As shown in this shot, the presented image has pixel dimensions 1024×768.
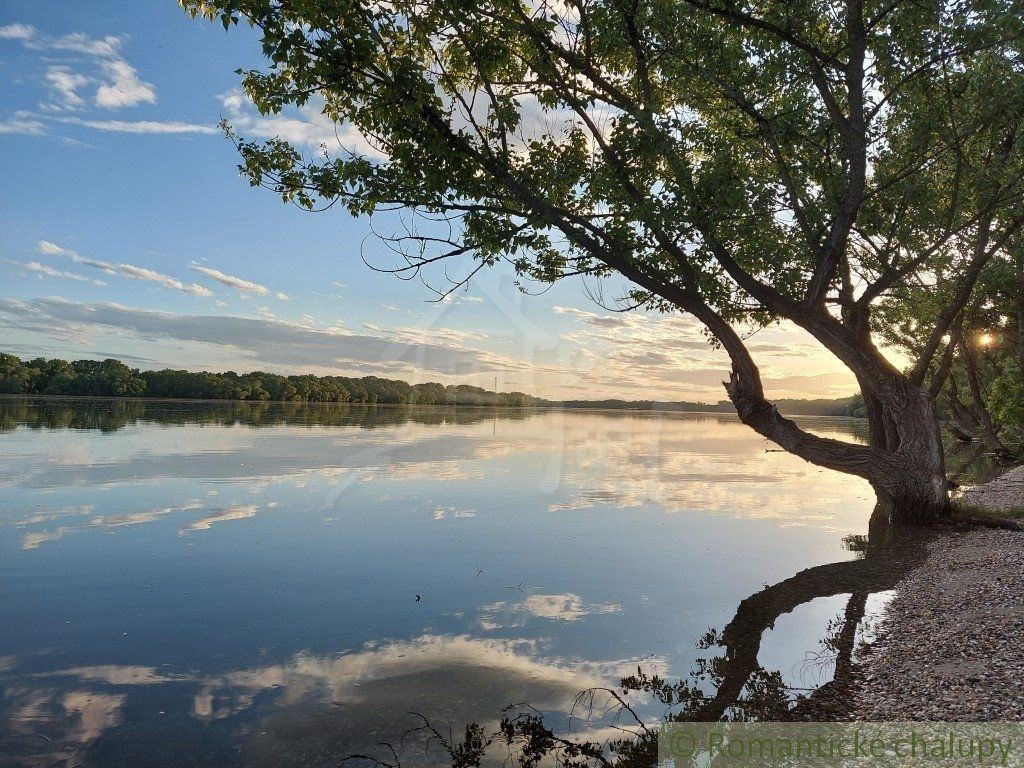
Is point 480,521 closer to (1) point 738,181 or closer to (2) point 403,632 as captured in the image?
(2) point 403,632

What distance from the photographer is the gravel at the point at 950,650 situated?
7.39m

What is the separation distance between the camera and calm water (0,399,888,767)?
8070 mm

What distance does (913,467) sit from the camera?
64.2 ft

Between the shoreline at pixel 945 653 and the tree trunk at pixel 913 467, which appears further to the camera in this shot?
the tree trunk at pixel 913 467

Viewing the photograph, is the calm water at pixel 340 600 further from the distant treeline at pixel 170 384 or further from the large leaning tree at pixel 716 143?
the distant treeline at pixel 170 384

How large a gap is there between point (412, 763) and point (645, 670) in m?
4.19

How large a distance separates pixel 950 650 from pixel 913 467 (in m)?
12.0

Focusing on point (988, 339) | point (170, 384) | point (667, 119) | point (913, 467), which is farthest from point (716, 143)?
point (170, 384)

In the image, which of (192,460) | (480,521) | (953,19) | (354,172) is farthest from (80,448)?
(953,19)

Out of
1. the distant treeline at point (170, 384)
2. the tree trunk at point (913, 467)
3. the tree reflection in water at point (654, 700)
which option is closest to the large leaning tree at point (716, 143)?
the tree trunk at point (913, 467)

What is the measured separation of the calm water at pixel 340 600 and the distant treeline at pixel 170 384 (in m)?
117

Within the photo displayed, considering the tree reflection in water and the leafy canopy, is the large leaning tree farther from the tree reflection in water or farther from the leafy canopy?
the tree reflection in water

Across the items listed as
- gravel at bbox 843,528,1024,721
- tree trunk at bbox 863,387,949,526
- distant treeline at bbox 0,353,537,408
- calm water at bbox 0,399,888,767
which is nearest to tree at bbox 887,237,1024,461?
tree trunk at bbox 863,387,949,526

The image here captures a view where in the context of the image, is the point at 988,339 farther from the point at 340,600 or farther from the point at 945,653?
the point at 340,600
